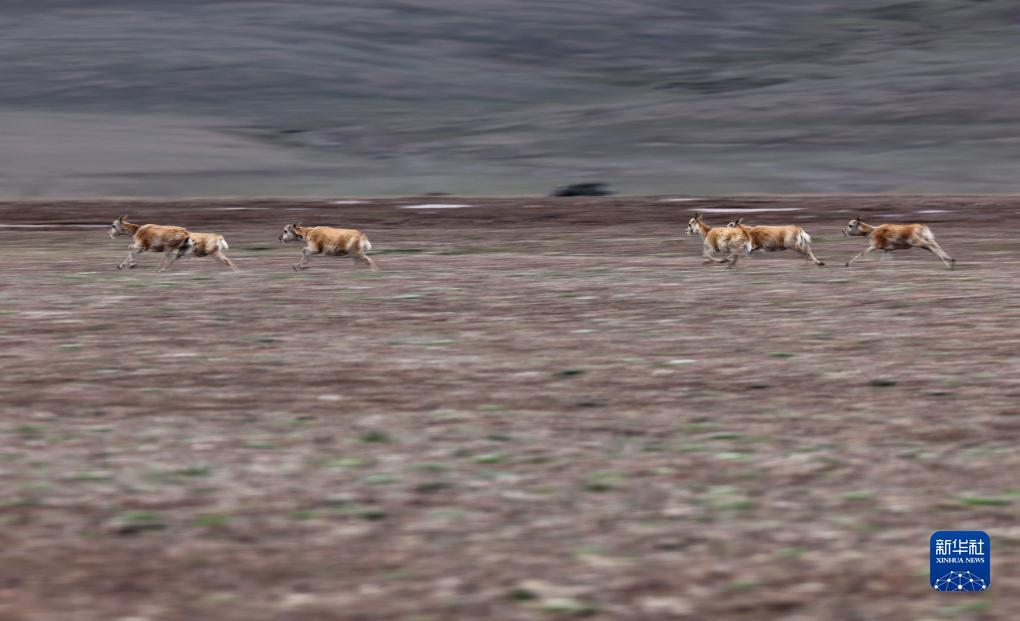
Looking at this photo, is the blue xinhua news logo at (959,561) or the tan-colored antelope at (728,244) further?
the tan-colored antelope at (728,244)

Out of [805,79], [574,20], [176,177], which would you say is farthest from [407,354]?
[574,20]

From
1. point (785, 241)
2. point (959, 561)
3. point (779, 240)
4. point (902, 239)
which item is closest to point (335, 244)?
point (779, 240)

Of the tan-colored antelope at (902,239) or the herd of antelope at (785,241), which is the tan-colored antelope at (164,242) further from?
the tan-colored antelope at (902,239)

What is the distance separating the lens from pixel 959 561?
6.94m

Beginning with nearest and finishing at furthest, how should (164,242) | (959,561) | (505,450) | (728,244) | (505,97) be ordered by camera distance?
1. (959,561)
2. (505,450)
3. (728,244)
4. (164,242)
5. (505,97)

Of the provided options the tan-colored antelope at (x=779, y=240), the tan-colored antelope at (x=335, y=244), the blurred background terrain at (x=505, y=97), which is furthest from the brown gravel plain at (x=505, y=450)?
the blurred background terrain at (x=505, y=97)

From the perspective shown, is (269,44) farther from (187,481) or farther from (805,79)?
(187,481)

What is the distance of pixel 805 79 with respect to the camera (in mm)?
93188

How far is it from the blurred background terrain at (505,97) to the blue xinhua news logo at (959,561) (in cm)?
5387

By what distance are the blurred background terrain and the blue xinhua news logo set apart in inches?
2121

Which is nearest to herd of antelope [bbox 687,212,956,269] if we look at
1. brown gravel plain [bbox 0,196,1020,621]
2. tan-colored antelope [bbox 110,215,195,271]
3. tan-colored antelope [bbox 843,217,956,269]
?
tan-colored antelope [bbox 843,217,956,269]

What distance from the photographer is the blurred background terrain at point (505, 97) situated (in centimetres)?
6700

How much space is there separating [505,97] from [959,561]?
285ft

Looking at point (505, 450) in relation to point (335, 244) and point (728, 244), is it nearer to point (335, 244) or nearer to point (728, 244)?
point (335, 244)
